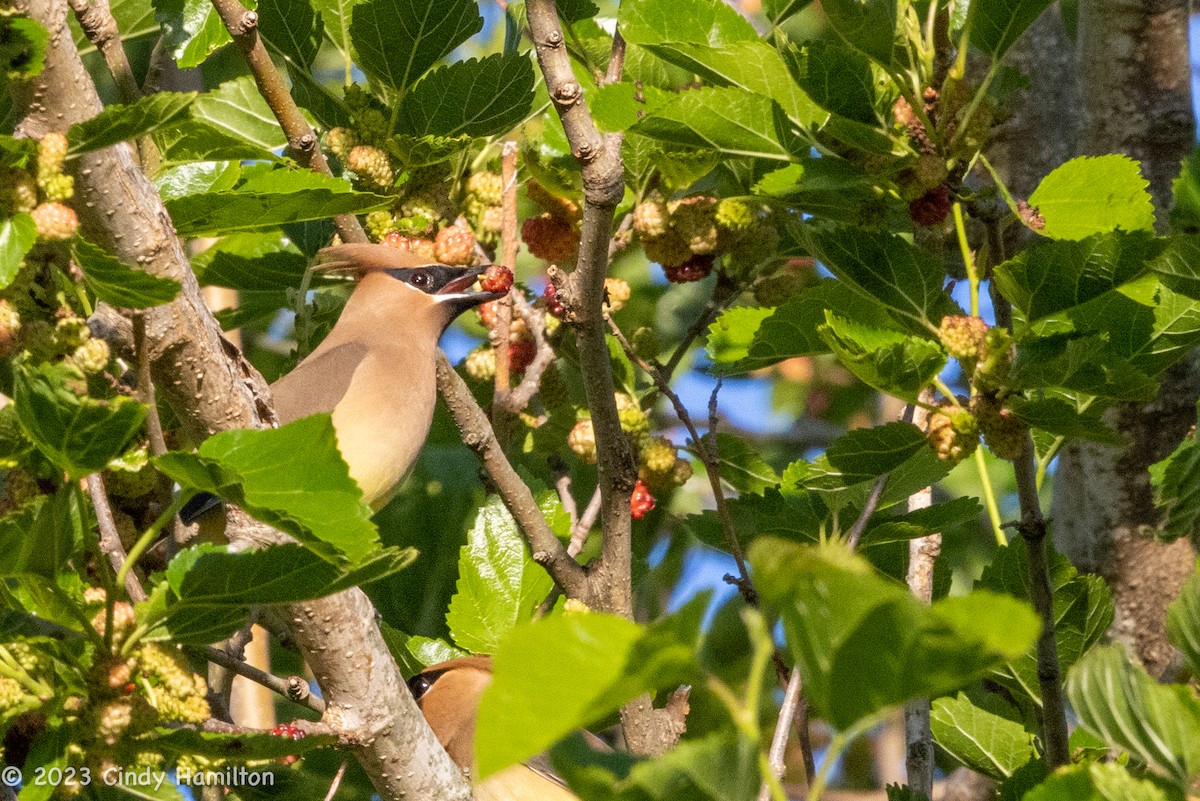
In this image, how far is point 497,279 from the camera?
3.17m

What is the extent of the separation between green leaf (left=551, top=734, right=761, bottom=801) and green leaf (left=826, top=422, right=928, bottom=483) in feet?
3.92

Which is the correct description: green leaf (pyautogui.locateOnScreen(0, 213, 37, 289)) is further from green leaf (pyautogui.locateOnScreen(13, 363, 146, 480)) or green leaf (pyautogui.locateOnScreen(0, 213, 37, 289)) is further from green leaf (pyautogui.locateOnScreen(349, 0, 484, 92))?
green leaf (pyautogui.locateOnScreen(349, 0, 484, 92))

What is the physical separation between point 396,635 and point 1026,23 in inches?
70.5

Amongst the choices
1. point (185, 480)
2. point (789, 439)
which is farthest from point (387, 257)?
point (789, 439)

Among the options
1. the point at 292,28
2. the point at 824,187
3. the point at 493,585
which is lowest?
the point at 493,585

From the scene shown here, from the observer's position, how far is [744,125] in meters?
2.62

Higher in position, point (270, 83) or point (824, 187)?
point (270, 83)

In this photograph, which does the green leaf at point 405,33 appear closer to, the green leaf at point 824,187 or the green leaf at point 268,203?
the green leaf at point 268,203

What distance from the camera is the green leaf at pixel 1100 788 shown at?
146 cm

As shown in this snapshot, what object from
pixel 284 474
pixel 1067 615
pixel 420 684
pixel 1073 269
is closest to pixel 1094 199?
pixel 1073 269

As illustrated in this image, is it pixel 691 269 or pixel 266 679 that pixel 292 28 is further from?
pixel 266 679

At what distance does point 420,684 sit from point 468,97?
1377 mm

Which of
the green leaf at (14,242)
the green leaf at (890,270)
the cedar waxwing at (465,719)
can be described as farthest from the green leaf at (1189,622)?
the cedar waxwing at (465,719)

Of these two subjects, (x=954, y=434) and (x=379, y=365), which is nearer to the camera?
(x=954, y=434)
